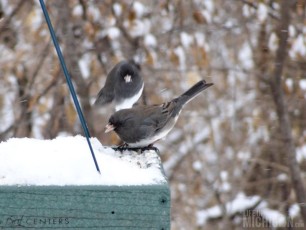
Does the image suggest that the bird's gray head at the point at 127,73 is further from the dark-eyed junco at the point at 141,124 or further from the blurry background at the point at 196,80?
the blurry background at the point at 196,80

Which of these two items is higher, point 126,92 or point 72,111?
point 72,111

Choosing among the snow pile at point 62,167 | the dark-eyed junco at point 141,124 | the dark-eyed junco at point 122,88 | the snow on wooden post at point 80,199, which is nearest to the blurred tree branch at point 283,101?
the dark-eyed junco at point 122,88

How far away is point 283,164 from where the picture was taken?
5051mm

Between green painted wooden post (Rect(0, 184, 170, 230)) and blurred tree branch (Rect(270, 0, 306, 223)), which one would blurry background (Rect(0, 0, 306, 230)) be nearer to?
blurred tree branch (Rect(270, 0, 306, 223))

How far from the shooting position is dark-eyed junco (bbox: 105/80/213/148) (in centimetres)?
239

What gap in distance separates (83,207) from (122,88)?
5.79ft

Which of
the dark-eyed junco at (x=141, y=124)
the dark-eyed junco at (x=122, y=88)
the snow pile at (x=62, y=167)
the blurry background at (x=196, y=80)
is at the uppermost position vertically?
the blurry background at (x=196, y=80)

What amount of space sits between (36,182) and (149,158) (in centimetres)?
51

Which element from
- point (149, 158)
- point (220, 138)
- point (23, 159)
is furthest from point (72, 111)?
point (23, 159)

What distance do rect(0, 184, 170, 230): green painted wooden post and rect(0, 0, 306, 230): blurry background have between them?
262 centimetres

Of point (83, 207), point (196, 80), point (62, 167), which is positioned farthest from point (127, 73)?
point (83, 207)

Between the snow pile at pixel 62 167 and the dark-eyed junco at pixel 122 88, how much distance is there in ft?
4.61

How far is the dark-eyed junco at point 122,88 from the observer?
3217 millimetres

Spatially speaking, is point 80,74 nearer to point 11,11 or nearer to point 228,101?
point 11,11
